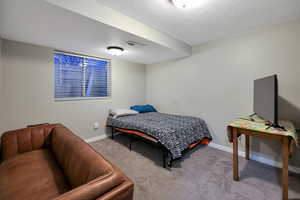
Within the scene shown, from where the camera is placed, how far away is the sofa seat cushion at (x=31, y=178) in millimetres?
968

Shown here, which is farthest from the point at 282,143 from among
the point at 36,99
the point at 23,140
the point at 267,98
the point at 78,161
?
the point at 36,99

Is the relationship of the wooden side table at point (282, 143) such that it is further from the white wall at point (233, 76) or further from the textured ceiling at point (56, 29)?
the textured ceiling at point (56, 29)

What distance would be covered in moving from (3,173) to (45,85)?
5.85 ft

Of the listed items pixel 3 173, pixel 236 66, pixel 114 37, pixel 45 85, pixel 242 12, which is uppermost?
pixel 242 12

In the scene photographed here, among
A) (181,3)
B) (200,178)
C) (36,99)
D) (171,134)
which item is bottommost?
(200,178)

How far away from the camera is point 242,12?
176 cm

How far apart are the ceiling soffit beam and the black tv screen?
5.32 feet

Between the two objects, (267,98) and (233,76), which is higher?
(233,76)

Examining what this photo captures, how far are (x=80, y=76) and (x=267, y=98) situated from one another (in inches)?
138

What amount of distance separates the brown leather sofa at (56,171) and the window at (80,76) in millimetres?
1259

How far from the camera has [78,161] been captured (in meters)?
1.06

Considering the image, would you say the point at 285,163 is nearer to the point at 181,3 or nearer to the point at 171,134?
the point at 171,134

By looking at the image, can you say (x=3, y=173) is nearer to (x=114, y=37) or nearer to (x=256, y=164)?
(x=114, y=37)

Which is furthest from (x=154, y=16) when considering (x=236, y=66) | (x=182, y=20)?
(x=236, y=66)
